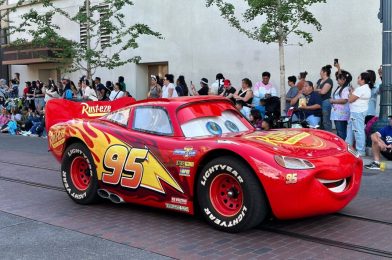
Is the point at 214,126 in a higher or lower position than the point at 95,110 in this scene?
lower

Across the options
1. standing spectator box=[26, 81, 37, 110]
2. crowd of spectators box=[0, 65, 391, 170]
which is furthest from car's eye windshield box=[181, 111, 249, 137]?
standing spectator box=[26, 81, 37, 110]

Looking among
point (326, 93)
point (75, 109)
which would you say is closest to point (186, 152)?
point (75, 109)

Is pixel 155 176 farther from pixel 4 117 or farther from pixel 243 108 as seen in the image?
pixel 4 117

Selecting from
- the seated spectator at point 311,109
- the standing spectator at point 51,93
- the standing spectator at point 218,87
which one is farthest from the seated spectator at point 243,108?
the standing spectator at point 51,93

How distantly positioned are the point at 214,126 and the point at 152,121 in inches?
31.7

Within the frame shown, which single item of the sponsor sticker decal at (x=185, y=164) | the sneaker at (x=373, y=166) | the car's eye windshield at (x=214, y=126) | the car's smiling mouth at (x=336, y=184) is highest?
the car's eye windshield at (x=214, y=126)

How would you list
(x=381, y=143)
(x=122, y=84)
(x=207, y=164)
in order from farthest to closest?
(x=122, y=84)
(x=381, y=143)
(x=207, y=164)

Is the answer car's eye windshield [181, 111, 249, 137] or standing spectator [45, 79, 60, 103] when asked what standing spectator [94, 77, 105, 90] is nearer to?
standing spectator [45, 79, 60, 103]

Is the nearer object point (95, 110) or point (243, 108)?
point (95, 110)

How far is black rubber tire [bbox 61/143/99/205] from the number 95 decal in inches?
10.5

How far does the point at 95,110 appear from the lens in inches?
358

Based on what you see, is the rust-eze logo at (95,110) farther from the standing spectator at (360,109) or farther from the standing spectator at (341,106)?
the standing spectator at (341,106)

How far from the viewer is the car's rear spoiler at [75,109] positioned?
9.10 meters

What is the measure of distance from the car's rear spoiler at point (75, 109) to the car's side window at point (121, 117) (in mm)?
1740
